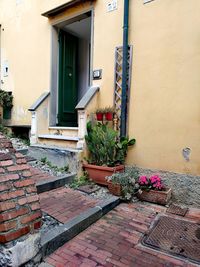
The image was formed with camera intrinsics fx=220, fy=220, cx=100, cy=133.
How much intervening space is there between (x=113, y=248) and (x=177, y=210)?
145 cm

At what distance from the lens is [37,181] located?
11.4 ft

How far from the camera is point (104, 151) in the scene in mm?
4020

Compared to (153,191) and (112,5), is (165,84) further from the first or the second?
(112,5)

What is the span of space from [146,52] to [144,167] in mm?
2092

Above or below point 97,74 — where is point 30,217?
below

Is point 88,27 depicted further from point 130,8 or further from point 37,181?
point 37,181

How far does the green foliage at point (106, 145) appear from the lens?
4.01 meters

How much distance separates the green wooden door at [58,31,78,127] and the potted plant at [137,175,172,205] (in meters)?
2.91

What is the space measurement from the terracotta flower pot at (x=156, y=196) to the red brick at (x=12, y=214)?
Result: 2094 millimetres

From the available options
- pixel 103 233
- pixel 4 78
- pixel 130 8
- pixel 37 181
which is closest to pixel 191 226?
pixel 103 233

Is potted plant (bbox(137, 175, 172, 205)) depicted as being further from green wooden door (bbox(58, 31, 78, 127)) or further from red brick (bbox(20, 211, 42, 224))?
green wooden door (bbox(58, 31, 78, 127))

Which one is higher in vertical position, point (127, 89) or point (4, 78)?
point (4, 78)

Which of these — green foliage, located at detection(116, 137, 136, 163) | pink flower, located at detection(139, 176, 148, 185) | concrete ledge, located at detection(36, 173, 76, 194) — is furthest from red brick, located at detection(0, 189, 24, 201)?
green foliage, located at detection(116, 137, 136, 163)

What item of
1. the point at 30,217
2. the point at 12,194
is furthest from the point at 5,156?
the point at 30,217
